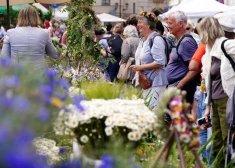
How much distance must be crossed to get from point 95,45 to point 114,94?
13.0ft

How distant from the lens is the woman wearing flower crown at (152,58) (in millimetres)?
5867

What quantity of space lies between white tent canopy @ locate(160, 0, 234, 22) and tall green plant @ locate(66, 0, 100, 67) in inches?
203

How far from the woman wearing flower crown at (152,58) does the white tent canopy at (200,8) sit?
553cm

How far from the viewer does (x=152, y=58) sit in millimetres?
5945

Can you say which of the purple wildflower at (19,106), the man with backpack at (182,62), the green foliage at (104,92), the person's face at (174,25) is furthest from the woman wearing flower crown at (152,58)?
the purple wildflower at (19,106)

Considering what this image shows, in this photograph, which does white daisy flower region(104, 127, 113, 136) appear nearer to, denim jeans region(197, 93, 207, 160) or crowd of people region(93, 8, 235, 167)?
crowd of people region(93, 8, 235, 167)

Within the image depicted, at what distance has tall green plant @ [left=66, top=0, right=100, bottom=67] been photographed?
6.54 meters

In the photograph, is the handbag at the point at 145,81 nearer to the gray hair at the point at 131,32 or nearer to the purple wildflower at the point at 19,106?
the gray hair at the point at 131,32

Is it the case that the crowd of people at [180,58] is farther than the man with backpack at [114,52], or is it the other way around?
the man with backpack at [114,52]

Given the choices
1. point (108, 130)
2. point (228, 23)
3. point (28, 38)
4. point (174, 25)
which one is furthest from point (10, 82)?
point (174, 25)

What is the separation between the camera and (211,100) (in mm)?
4891

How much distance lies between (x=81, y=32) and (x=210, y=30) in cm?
225

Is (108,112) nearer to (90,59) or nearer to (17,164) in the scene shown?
(17,164)

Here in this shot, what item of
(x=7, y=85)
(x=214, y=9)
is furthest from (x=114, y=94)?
(x=214, y=9)
